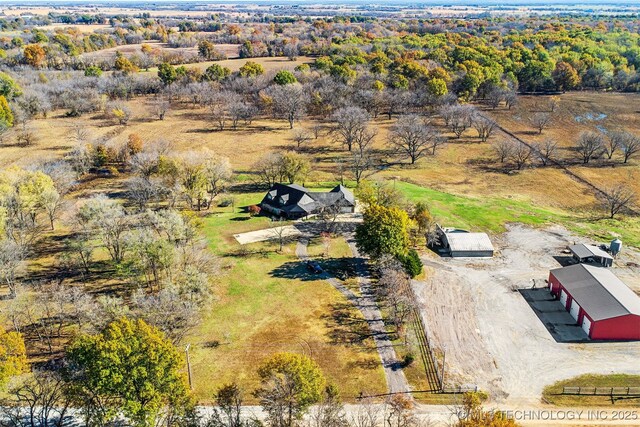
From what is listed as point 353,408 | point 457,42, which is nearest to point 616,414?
point 353,408

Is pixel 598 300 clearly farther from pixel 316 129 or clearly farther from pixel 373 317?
pixel 316 129

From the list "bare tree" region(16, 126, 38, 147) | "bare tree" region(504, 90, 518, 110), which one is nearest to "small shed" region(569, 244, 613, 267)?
"bare tree" region(504, 90, 518, 110)

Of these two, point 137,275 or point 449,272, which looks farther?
point 449,272

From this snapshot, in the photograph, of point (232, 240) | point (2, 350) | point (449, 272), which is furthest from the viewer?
point (232, 240)

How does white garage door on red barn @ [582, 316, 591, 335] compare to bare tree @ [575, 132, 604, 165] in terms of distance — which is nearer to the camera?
white garage door on red barn @ [582, 316, 591, 335]

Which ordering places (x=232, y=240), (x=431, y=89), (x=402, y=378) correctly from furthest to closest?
(x=431, y=89), (x=232, y=240), (x=402, y=378)

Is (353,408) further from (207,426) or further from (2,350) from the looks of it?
(2,350)

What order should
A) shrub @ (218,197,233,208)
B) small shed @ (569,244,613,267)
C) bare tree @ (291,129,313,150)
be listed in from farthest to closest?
bare tree @ (291,129,313,150)
shrub @ (218,197,233,208)
small shed @ (569,244,613,267)

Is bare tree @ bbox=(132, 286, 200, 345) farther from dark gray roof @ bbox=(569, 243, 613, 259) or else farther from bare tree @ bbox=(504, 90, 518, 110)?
bare tree @ bbox=(504, 90, 518, 110)
